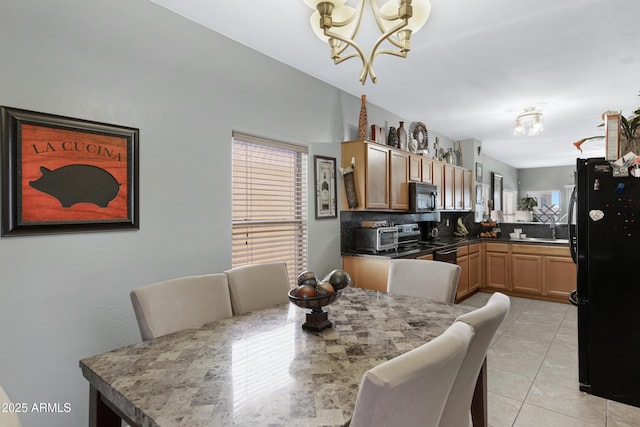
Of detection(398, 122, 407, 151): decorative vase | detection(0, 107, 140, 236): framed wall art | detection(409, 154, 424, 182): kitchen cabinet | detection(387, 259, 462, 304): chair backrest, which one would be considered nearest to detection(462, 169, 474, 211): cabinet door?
detection(409, 154, 424, 182): kitchen cabinet

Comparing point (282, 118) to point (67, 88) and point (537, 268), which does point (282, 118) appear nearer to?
point (67, 88)

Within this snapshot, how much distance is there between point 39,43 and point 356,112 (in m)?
2.85

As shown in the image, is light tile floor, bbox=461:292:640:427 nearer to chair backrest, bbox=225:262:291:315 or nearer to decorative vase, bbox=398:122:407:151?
chair backrest, bbox=225:262:291:315

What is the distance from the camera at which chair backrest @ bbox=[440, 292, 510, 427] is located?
108 centimetres

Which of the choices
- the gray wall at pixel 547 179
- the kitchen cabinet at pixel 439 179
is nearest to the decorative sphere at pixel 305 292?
the kitchen cabinet at pixel 439 179

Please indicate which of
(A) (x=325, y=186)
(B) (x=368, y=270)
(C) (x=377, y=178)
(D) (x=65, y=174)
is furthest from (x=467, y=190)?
(D) (x=65, y=174)

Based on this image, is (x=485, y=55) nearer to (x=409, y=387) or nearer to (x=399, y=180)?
(x=399, y=180)

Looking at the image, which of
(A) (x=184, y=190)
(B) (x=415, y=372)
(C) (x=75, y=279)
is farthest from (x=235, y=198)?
(B) (x=415, y=372)

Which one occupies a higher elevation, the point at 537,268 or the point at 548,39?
the point at 548,39

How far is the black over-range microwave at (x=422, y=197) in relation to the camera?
4.16 metres

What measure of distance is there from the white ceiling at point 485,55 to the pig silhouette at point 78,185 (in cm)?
118

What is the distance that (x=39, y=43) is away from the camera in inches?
66.5

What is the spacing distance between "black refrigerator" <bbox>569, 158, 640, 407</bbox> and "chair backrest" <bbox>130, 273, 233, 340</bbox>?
2479mm

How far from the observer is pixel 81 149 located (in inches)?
71.3
